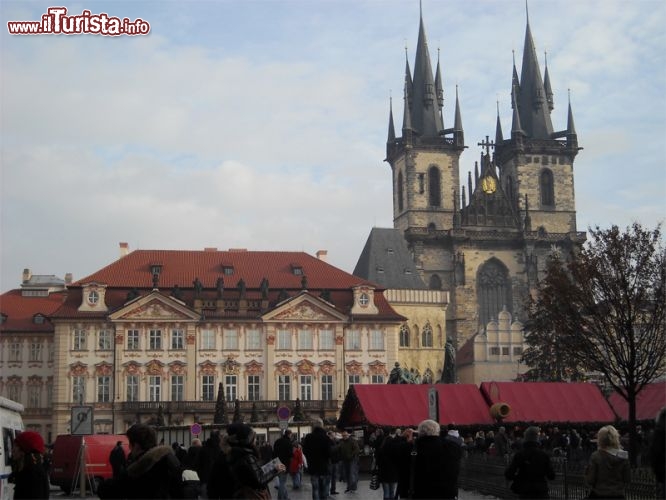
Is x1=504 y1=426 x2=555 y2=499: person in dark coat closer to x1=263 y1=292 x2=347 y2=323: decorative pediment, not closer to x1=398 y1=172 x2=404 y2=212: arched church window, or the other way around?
x1=263 y1=292 x2=347 y2=323: decorative pediment

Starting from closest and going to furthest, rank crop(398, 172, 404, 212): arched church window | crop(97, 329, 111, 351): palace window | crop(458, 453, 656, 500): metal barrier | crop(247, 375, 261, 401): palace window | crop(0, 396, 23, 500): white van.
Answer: crop(0, 396, 23, 500): white van
crop(458, 453, 656, 500): metal barrier
crop(97, 329, 111, 351): palace window
crop(247, 375, 261, 401): palace window
crop(398, 172, 404, 212): arched church window

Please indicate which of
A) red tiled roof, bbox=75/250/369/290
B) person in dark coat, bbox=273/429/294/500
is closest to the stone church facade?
red tiled roof, bbox=75/250/369/290

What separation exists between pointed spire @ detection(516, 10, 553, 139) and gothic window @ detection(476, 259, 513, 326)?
1439 cm

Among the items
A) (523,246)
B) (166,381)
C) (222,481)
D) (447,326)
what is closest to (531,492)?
(222,481)

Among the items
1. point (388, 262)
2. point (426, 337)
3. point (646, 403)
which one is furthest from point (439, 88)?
point (646, 403)

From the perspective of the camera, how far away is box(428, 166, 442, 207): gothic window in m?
93.7

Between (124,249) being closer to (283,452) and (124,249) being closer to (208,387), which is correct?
(208,387)

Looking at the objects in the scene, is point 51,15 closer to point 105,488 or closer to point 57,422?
point 105,488

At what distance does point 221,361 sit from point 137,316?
18.8 ft

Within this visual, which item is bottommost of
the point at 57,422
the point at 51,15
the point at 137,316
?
the point at 57,422

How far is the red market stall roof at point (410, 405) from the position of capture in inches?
1491

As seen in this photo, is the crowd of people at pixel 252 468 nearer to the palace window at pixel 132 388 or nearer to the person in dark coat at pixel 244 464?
the person in dark coat at pixel 244 464

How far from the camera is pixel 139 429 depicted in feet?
30.7

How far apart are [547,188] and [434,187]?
10.9 m
